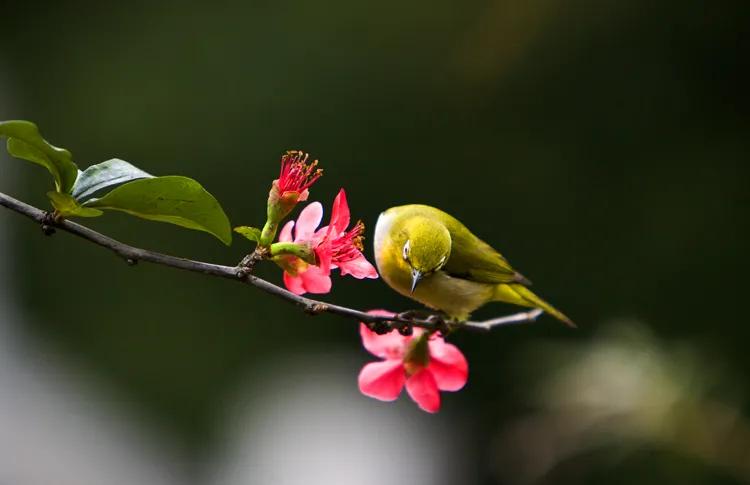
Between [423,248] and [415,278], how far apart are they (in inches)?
2.5

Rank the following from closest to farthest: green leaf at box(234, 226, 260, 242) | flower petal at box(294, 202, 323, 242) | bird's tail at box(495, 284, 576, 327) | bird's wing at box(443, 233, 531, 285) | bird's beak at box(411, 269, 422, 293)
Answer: green leaf at box(234, 226, 260, 242) < flower petal at box(294, 202, 323, 242) < bird's beak at box(411, 269, 422, 293) < bird's wing at box(443, 233, 531, 285) < bird's tail at box(495, 284, 576, 327)

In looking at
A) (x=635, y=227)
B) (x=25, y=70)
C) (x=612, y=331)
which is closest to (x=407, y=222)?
(x=612, y=331)

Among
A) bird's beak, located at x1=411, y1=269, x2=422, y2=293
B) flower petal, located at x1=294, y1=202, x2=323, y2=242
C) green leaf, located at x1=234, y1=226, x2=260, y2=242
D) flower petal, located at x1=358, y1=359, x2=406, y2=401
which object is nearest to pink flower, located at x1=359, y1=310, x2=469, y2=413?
flower petal, located at x1=358, y1=359, x2=406, y2=401

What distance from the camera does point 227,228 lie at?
100cm

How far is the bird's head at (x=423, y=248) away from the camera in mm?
1607

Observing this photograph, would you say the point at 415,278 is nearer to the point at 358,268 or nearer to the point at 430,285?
the point at 430,285

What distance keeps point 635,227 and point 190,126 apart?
7.09ft

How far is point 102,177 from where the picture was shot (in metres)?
0.99

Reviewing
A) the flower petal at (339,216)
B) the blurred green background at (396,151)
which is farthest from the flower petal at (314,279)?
the blurred green background at (396,151)

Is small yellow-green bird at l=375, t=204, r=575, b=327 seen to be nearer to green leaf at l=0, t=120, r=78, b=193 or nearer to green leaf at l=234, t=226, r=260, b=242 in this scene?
green leaf at l=234, t=226, r=260, b=242

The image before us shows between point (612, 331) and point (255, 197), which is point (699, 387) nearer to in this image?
point (612, 331)

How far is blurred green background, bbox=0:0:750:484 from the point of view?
3.85m

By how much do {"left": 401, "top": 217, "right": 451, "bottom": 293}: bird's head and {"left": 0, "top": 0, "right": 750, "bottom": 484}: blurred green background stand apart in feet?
6.47

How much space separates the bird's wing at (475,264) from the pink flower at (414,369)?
336 millimetres
